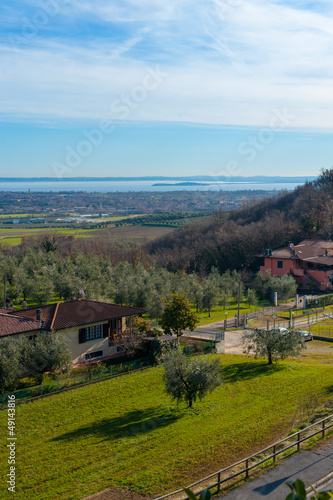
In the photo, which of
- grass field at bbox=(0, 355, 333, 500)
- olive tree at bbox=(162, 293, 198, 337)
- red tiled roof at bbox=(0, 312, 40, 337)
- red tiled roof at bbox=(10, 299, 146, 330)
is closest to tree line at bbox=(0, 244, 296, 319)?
red tiled roof at bbox=(10, 299, 146, 330)

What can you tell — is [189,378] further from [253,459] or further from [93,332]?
[93,332]

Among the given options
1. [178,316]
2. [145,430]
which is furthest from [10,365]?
[178,316]

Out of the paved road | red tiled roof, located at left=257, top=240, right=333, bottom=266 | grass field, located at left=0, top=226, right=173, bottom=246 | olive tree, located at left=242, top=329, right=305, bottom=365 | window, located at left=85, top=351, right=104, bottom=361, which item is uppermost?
grass field, located at left=0, top=226, right=173, bottom=246

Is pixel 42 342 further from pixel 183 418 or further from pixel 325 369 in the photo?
pixel 325 369

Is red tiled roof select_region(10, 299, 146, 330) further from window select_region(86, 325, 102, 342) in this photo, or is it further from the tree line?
the tree line

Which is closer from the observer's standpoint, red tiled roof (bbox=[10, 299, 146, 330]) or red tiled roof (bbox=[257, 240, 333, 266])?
red tiled roof (bbox=[10, 299, 146, 330])

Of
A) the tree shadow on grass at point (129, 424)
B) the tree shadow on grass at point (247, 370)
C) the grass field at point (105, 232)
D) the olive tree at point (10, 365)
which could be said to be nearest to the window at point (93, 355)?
the olive tree at point (10, 365)

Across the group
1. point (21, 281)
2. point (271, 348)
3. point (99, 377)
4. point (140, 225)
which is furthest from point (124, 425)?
point (140, 225)

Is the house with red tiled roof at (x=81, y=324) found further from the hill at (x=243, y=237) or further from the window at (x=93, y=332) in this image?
the hill at (x=243, y=237)
